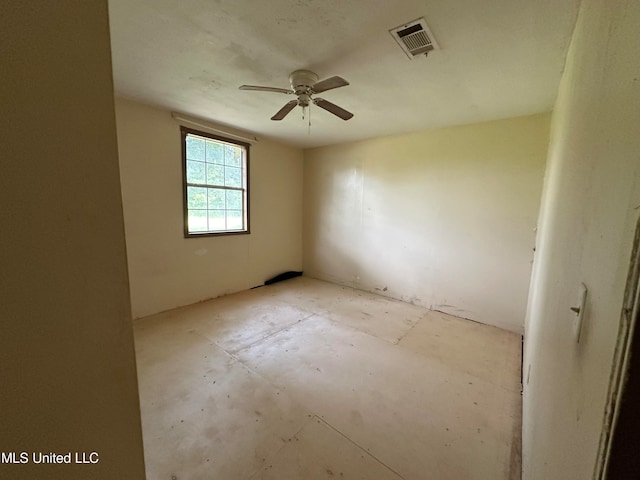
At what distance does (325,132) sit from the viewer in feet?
12.4

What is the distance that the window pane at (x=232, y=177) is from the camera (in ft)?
12.6

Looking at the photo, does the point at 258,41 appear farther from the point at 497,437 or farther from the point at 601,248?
the point at 497,437

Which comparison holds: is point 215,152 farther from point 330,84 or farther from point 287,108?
point 330,84

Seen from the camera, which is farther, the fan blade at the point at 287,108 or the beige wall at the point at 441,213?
the beige wall at the point at 441,213

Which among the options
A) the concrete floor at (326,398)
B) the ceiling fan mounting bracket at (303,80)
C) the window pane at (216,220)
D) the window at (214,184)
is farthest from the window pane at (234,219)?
the ceiling fan mounting bracket at (303,80)

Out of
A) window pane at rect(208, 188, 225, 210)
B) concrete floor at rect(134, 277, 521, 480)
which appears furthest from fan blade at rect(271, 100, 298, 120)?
concrete floor at rect(134, 277, 521, 480)

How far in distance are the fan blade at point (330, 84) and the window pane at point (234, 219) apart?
2.54 meters

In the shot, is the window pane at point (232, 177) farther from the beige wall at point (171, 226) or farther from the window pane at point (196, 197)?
the window pane at point (196, 197)

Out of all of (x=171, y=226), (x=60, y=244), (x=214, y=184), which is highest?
(x=214, y=184)

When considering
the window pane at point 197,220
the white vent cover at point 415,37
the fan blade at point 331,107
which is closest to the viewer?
the white vent cover at point 415,37

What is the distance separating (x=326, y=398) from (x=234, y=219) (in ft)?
10.1

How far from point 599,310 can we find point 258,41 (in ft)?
7.29

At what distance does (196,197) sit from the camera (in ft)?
11.6

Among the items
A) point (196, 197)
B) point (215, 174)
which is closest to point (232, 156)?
point (215, 174)
